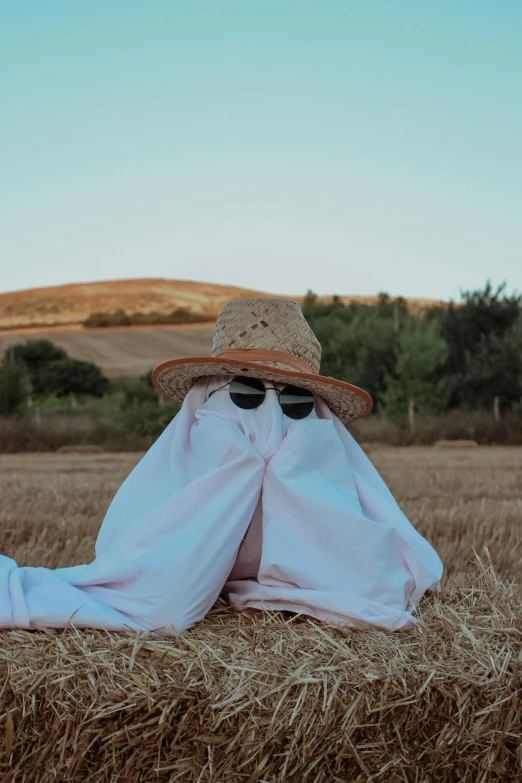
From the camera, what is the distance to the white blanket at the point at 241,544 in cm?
265

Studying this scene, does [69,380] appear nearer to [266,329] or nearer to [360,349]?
[360,349]

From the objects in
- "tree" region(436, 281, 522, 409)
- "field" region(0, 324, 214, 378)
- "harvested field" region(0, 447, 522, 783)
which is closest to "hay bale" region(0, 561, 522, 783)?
"harvested field" region(0, 447, 522, 783)

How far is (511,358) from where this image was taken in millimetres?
26188

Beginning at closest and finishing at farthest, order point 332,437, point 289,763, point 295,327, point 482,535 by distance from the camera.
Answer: point 289,763
point 332,437
point 295,327
point 482,535

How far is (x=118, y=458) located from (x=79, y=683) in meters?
13.1

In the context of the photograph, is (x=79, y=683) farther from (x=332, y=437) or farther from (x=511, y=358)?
(x=511, y=358)

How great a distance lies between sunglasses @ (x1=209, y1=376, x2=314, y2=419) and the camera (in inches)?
124

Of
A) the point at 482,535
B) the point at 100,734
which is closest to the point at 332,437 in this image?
the point at 100,734

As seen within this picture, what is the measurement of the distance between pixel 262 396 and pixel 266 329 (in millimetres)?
268

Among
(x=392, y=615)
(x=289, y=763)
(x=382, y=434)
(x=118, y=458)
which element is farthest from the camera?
(x=382, y=434)

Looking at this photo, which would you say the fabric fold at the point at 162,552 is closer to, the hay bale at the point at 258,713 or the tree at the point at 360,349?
the hay bale at the point at 258,713

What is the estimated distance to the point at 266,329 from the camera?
3.25 meters

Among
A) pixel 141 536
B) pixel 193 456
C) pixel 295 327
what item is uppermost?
pixel 295 327

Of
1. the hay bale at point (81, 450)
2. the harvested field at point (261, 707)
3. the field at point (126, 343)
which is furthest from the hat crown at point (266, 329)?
the field at point (126, 343)
